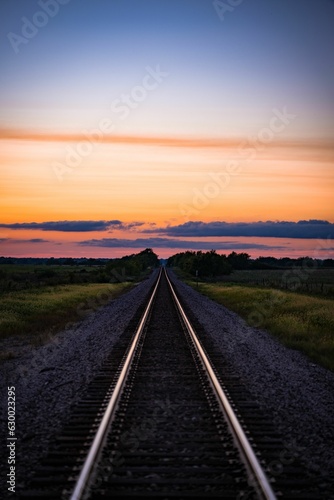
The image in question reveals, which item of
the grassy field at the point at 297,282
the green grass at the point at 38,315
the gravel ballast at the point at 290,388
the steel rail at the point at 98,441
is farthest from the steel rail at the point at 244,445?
the grassy field at the point at 297,282

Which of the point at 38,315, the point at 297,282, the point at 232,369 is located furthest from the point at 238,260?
the point at 232,369

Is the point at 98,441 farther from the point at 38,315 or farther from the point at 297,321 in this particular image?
the point at 38,315

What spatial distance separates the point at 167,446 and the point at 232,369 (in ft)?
16.8

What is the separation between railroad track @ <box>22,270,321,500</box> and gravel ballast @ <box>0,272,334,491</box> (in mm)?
276

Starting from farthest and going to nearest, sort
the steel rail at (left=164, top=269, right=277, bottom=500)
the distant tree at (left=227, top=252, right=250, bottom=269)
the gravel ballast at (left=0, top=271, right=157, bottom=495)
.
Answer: the distant tree at (left=227, top=252, right=250, bottom=269)
the gravel ballast at (left=0, top=271, right=157, bottom=495)
the steel rail at (left=164, top=269, right=277, bottom=500)

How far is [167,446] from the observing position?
630 centimetres

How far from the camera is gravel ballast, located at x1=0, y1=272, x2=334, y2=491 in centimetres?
654

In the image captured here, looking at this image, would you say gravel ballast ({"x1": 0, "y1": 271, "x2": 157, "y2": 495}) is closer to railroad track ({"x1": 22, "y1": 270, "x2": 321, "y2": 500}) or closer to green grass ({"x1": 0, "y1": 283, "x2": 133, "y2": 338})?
railroad track ({"x1": 22, "y1": 270, "x2": 321, "y2": 500})

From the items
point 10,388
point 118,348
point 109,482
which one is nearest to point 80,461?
point 109,482

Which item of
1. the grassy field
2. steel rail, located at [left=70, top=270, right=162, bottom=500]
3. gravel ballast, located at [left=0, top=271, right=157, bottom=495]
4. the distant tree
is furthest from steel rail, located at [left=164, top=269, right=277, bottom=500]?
the distant tree

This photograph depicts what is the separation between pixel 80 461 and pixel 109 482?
2.02 ft

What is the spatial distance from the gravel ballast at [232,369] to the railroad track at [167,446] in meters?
0.28

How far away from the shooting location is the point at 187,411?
7.82 meters

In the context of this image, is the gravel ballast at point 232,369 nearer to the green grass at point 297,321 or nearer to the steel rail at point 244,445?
the green grass at point 297,321
